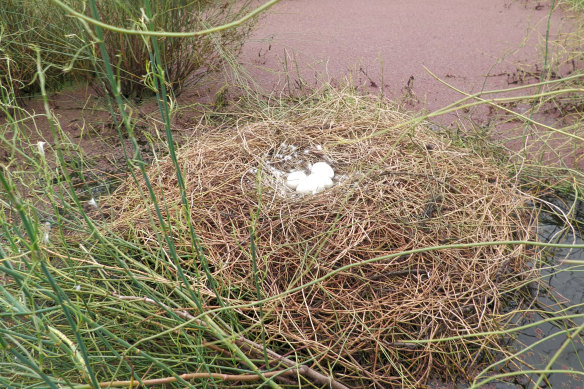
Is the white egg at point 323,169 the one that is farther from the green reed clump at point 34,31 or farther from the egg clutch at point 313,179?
Answer: the green reed clump at point 34,31

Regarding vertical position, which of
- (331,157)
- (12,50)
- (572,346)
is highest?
(12,50)

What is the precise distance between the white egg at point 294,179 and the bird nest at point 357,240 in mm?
19

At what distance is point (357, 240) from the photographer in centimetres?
115

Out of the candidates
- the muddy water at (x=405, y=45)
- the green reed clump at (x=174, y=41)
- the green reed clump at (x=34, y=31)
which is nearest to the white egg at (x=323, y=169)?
the muddy water at (x=405, y=45)

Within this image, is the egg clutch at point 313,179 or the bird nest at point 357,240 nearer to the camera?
the bird nest at point 357,240

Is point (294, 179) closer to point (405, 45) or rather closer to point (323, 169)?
point (323, 169)

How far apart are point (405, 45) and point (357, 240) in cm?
157

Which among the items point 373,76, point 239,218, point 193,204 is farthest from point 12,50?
point 373,76

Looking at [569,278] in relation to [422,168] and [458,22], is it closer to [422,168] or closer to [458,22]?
[422,168]

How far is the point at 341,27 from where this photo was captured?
2.60 metres

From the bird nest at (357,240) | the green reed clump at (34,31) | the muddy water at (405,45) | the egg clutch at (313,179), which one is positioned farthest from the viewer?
the muddy water at (405,45)

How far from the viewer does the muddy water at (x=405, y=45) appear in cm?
210

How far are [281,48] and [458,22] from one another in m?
1.02

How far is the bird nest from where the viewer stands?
978mm
